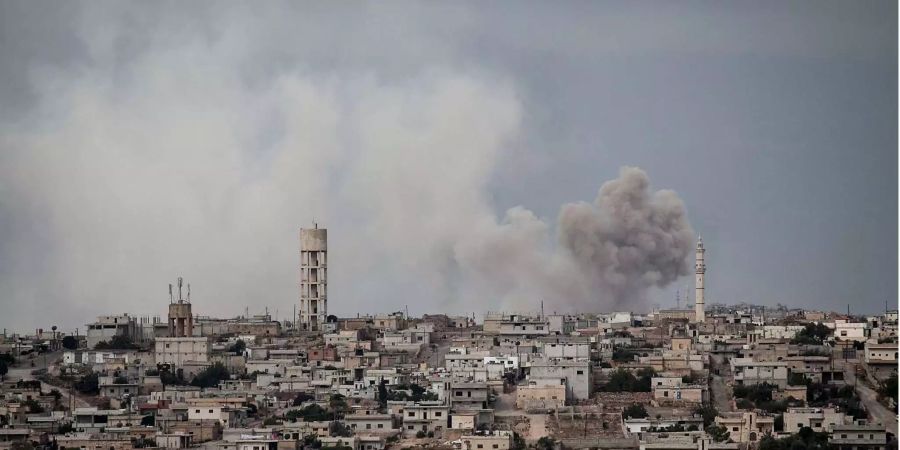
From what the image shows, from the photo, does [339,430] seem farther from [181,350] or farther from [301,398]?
[181,350]

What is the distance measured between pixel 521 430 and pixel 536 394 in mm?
2134

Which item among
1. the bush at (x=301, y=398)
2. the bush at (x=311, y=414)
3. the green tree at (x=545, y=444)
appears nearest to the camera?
the green tree at (x=545, y=444)

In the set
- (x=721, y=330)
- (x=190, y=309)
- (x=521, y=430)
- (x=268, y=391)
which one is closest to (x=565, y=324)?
(x=721, y=330)

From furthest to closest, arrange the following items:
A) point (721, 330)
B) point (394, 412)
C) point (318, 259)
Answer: point (318, 259) < point (721, 330) < point (394, 412)

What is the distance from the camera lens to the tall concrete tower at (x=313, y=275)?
50.0 meters

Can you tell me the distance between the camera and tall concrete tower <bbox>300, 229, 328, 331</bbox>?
49969 mm

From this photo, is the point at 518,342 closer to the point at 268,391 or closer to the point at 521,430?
the point at 268,391

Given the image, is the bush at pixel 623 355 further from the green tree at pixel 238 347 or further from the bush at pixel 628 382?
the green tree at pixel 238 347

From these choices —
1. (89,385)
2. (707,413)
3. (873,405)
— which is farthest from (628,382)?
(89,385)

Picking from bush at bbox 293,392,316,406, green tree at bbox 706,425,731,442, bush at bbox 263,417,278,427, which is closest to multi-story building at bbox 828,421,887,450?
green tree at bbox 706,425,731,442

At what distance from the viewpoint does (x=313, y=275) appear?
1983 inches

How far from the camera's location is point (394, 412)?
3572 cm

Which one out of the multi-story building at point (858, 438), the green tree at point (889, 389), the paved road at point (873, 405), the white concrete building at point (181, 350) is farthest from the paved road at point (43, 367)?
the multi-story building at point (858, 438)

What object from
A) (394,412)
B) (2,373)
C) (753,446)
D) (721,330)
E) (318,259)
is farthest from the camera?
(318,259)
